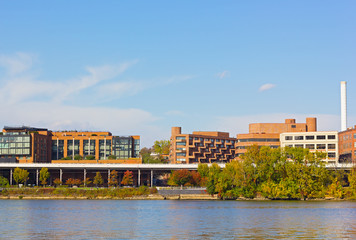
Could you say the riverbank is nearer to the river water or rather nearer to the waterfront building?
the river water

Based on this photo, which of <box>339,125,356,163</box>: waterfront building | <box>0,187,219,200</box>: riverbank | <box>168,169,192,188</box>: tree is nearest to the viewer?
<box>0,187,219,200</box>: riverbank

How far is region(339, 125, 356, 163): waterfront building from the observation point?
186 metres

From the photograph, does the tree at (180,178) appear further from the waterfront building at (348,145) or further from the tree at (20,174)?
the waterfront building at (348,145)

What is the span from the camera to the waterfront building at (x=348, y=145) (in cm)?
18612

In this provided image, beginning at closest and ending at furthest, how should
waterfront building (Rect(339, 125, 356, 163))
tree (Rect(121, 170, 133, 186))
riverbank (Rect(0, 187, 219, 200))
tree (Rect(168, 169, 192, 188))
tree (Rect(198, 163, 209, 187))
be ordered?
1. riverbank (Rect(0, 187, 219, 200))
2. tree (Rect(198, 163, 209, 187))
3. tree (Rect(168, 169, 192, 188))
4. tree (Rect(121, 170, 133, 186))
5. waterfront building (Rect(339, 125, 356, 163))

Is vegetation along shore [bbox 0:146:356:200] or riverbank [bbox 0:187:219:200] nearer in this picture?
vegetation along shore [bbox 0:146:356:200]

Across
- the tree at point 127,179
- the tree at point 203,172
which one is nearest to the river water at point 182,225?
the tree at point 203,172

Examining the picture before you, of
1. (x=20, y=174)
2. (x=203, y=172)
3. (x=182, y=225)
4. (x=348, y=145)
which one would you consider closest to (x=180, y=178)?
(x=203, y=172)

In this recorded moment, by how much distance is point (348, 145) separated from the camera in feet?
628

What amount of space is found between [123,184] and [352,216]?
366ft

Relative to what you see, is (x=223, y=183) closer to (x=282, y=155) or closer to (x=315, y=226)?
(x=282, y=155)

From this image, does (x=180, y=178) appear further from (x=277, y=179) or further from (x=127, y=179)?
(x=277, y=179)

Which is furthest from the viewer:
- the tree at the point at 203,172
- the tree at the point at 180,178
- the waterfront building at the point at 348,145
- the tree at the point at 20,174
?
the waterfront building at the point at 348,145

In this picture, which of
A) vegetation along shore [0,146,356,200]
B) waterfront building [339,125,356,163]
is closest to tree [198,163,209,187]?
vegetation along shore [0,146,356,200]
